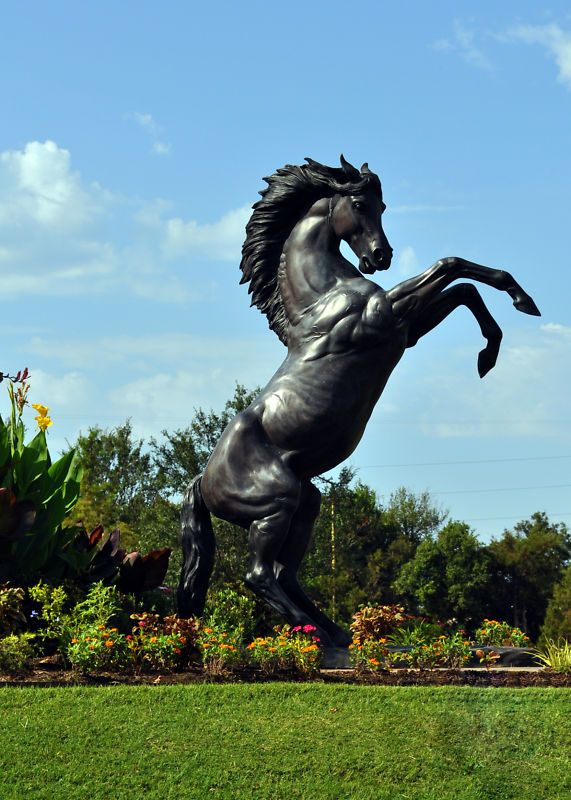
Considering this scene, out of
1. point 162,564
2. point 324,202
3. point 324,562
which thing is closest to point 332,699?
point 162,564


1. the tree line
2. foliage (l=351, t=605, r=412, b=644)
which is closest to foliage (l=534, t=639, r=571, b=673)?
foliage (l=351, t=605, r=412, b=644)

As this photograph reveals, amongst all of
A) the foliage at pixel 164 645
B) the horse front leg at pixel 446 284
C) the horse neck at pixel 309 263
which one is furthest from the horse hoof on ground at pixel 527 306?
the foliage at pixel 164 645

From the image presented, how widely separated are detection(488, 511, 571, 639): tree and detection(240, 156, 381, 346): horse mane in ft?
99.4

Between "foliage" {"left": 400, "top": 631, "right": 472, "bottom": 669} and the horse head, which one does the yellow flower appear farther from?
"foliage" {"left": 400, "top": 631, "right": 472, "bottom": 669}

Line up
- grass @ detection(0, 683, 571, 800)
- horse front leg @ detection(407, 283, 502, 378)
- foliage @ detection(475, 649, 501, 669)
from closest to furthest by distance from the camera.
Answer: grass @ detection(0, 683, 571, 800) < foliage @ detection(475, 649, 501, 669) < horse front leg @ detection(407, 283, 502, 378)

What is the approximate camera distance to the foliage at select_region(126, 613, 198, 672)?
7.31 m

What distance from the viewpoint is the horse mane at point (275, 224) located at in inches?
347

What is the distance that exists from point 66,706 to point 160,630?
3.90ft

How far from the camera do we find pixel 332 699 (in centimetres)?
655

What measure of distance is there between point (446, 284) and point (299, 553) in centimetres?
239

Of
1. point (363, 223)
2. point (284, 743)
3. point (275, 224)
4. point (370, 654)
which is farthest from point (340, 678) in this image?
point (275, 224)

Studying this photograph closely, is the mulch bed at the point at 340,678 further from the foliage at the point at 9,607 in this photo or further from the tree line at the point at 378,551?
the tree line at the point at 378,551

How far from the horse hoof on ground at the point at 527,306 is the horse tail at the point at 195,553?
9.31 feet

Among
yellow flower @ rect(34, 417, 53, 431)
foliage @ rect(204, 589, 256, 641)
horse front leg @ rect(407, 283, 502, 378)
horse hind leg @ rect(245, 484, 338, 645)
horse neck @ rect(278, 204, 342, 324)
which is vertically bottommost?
foliage @ rect(204, 589, 256, 641)
